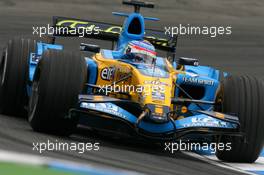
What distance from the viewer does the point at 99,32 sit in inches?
562

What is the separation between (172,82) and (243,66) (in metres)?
9.00

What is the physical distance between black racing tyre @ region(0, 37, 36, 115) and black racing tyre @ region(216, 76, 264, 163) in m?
2.98

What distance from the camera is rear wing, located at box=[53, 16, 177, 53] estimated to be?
559 inches

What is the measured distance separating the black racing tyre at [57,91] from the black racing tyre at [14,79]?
1759 mm

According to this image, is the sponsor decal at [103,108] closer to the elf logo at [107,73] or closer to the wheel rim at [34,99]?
the wheel rim at [34,99]

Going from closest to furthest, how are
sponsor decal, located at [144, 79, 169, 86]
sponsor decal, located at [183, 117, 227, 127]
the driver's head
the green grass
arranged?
the green grass
sponsor decal, located at [183, 117, 227, 127]
sponsor decal, located at [144, 79, 169, 86]
the driver's head

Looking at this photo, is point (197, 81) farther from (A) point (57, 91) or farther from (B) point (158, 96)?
(A) point (57, 91)

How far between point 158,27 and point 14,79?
13045 millimetres

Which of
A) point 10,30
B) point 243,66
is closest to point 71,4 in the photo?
point 10,30

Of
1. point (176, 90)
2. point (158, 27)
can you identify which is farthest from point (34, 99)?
point (158, 27)

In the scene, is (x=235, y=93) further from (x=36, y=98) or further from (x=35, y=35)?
(x=35, y=35)

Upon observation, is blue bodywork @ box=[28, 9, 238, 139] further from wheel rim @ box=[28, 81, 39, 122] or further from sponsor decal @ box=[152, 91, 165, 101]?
wheel rim @ box=[28, 81, 39, 122]

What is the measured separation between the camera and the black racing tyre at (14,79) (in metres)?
12.6

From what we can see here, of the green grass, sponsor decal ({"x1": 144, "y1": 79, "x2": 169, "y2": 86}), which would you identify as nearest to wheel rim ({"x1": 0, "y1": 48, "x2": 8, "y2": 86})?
sponsor decal ({"x1": 144, "y1": 79, "x2": 169, "y2": 86})
